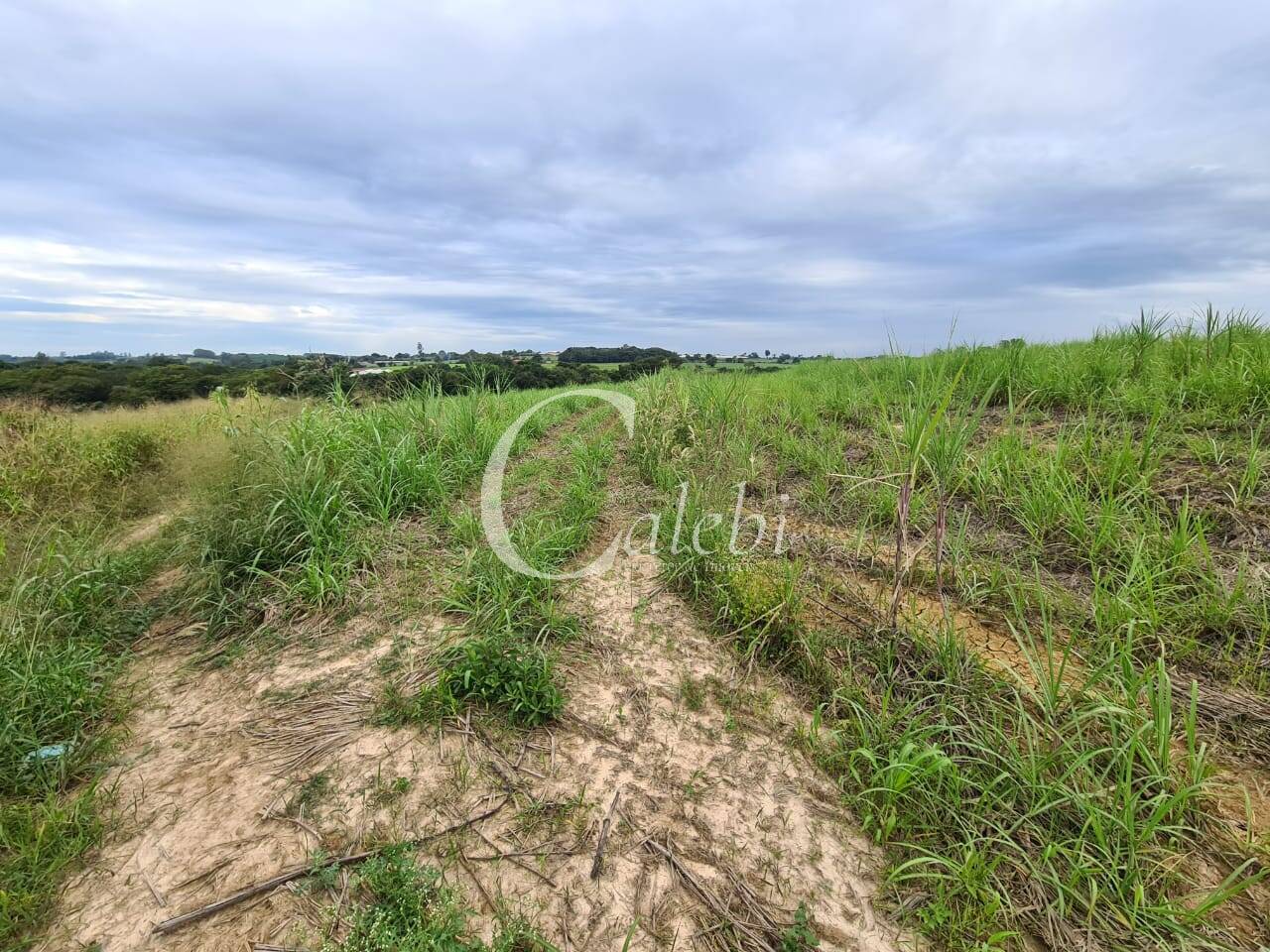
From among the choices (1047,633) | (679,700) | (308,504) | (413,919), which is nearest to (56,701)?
(308,504)

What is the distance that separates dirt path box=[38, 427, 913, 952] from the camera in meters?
1.41

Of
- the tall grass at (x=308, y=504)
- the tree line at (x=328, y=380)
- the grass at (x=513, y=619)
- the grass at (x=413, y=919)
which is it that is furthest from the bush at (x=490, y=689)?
the tree line at (x=328, y=380)

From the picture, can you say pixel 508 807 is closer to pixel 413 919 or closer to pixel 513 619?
pixel 413 919

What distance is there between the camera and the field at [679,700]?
1.41 metres

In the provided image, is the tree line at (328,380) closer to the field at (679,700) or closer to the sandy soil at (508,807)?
the field at (679,700)

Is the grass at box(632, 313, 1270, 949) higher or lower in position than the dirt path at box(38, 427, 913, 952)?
higher

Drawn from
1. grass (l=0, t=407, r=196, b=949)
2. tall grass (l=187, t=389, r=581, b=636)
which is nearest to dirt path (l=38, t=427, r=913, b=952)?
grass (l=0, t=407, r=196, b=949)

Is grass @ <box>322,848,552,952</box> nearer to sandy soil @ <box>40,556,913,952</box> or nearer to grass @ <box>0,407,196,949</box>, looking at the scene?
sandy soil @ <box>40,556,913,952</box>

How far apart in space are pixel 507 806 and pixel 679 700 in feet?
2.68

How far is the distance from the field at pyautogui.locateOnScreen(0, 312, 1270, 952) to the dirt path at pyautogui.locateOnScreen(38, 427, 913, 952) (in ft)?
0.04

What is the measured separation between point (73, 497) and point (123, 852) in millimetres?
4353

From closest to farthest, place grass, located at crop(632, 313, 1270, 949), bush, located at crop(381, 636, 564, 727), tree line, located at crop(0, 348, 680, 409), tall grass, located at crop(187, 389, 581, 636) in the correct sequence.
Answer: grass, located at crop(632, 313, 1270, 949) → bush, located at crop(381, 636, 564, 727) → tall grass, located at crop(187, 389, 581, 636) → tree line, located at crop(0, 348, 680, 409)

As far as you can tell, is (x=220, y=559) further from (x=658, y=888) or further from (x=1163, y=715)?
(x=1163, y=715)

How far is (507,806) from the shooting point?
1.71m
